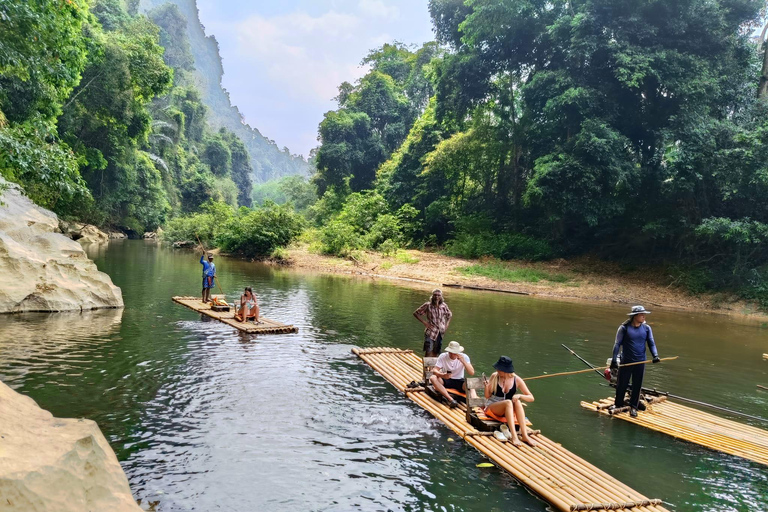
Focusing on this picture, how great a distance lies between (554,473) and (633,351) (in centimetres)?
325

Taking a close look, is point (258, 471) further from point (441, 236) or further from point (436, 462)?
point (441, 236)

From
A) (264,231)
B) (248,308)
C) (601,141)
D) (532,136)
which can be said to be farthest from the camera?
(264,231)

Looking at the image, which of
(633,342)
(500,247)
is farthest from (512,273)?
(633,342)

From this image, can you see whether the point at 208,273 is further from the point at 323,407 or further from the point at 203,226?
the point at 203,226

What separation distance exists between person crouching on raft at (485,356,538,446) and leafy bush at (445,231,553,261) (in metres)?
23.9

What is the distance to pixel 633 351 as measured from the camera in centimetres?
810

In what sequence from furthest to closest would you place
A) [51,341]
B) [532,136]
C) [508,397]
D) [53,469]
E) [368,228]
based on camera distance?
[368,228] < [532,136] < [51,341] < [508,397] < [53,469]

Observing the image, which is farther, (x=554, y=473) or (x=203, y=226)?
(x=203, y=226)

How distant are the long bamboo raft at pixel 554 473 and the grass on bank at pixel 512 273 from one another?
19415 mm

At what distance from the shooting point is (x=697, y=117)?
76.5 ft

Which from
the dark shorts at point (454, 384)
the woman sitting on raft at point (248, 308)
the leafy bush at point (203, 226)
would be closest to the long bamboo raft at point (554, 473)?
the dark shorts at point (454, 384)

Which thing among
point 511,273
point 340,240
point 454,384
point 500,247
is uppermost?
point 500,247

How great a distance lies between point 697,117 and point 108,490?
87.4ft

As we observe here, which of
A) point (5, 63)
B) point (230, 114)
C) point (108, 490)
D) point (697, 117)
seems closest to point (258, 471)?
point (108, 490)
